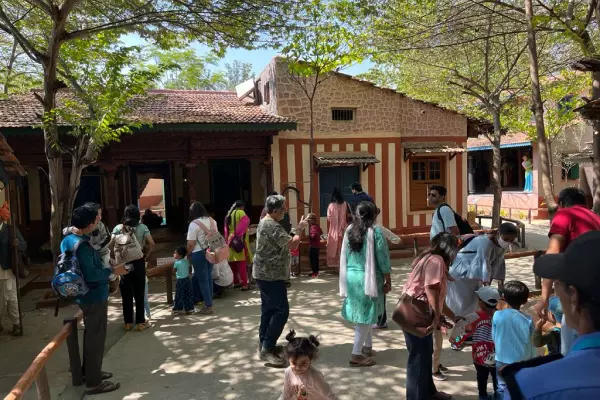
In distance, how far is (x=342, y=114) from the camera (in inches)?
427

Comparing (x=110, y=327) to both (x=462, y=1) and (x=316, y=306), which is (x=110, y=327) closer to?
(x=316, y=306)

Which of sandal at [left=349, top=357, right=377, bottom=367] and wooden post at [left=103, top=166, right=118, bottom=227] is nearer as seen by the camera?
sandal at [left=349, top=357, right=377, bottom=367]

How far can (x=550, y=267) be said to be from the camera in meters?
1.32

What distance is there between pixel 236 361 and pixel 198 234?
205 cm

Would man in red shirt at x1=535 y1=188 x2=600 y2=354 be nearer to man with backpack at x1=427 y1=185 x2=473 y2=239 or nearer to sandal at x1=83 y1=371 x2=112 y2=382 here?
man with backpack at x1=427 y1=185 x2=473 y2=239

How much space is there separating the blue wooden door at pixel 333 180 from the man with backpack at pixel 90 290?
7.15 m

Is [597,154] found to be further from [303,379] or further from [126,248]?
[126,248]

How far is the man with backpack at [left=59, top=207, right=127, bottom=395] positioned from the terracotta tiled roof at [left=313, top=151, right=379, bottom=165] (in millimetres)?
6740

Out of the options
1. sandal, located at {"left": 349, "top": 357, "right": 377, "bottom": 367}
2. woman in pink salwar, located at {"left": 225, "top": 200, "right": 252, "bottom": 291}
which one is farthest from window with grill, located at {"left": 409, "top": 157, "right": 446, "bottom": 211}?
sandal, located at {"left": 349, "top": 357, "right": 377, "bottom": 367}

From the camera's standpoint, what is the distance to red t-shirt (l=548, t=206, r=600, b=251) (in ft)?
10.3

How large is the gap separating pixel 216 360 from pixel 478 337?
2687mm

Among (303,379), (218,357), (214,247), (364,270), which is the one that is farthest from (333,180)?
(303,379)

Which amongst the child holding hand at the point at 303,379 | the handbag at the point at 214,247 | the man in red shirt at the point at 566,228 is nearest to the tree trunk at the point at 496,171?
the handbag at the point at 214,247

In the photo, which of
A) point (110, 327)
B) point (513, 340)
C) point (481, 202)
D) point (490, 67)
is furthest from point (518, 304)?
point (481, 202)
